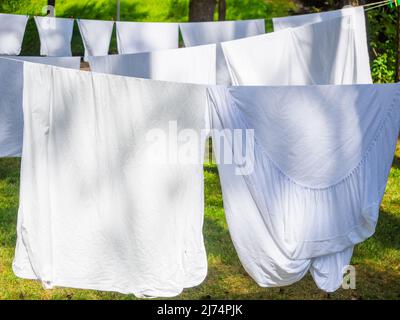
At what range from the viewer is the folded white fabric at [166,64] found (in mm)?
6047

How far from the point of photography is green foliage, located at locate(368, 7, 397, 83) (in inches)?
417

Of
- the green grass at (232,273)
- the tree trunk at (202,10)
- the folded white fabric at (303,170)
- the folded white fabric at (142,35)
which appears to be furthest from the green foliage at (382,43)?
the folded white fabric at (303,170)

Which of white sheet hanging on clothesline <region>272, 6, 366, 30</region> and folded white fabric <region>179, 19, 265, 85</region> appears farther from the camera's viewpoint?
folded white fabric <region>179, 19, 265, 85</region>

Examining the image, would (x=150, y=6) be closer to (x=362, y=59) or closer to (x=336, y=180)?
(x=362, y=59)

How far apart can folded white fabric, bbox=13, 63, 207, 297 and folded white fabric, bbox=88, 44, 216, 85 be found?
6.92 ft

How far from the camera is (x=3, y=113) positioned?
674 cm

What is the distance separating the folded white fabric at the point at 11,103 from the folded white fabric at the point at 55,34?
328cm

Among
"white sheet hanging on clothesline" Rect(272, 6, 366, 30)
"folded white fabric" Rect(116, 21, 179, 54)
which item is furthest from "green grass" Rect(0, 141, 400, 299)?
"folded white fabric" Rect(116, 21, 179, 54)

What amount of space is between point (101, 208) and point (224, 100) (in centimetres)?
93

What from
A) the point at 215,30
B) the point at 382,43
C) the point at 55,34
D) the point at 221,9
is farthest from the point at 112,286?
the point at 221,9

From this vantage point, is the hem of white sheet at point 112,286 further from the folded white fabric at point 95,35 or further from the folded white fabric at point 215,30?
the folded white fabric at point 95,35

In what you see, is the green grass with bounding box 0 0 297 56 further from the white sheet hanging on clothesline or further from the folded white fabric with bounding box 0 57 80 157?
the folded white fabric with bounding box 0 57 80 157

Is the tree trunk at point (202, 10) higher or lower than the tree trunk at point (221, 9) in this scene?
higher

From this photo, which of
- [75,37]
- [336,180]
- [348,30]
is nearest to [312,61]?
[348,30]
